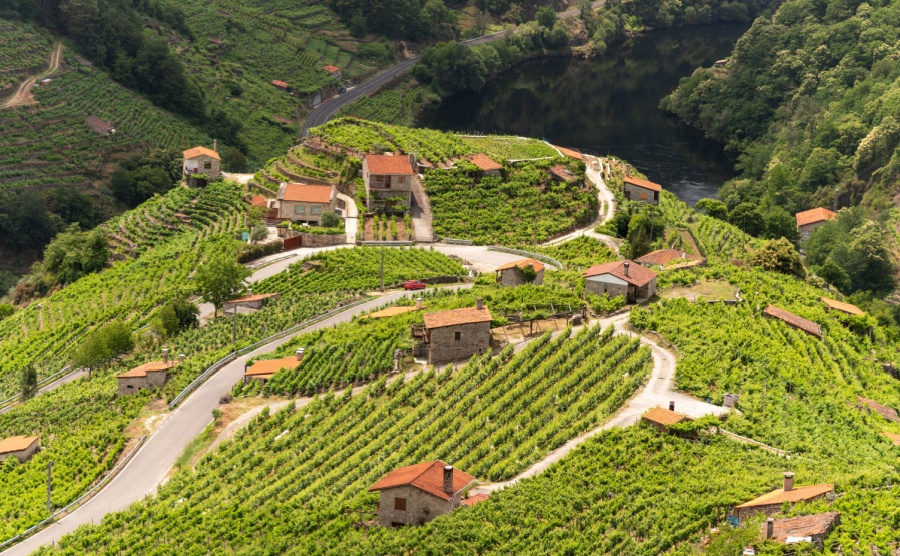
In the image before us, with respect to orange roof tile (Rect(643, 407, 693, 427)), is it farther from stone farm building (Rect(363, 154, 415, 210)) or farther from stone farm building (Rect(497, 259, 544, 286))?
stone farm building (Rect(363, 154, 415, 210))

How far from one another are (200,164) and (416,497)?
72835 mm

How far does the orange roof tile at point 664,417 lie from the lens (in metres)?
56.4

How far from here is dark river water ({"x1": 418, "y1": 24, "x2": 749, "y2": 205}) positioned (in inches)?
6007

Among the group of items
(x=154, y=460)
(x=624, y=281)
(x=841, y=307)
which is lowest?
(x=154, y=460)

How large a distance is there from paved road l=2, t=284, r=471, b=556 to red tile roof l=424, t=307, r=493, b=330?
1237cm

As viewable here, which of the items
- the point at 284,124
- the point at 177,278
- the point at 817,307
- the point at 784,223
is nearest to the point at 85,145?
the point at 284,124

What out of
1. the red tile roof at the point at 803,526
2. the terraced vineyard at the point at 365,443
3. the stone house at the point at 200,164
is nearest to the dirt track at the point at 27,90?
the stone house at the point at 200,164

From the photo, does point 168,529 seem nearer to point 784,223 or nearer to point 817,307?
point 817,307

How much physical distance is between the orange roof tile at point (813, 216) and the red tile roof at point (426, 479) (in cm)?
8732

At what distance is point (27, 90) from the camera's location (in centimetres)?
14275

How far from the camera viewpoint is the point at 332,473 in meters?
56.8

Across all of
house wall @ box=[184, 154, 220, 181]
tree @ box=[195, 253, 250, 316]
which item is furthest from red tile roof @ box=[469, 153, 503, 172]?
tree @ box=[195, 253, 250, 316]

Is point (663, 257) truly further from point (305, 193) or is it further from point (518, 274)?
point (305, 193)

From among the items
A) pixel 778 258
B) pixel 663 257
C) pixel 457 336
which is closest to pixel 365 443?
pixel 457 336
